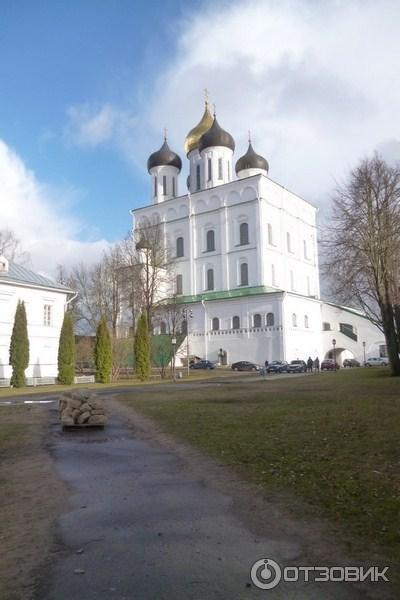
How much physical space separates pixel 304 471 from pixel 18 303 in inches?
1160

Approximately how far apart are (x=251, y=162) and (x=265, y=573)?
64.2 metres

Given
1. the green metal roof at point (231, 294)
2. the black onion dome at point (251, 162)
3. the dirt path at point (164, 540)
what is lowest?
the dirt path at point (164, 540)

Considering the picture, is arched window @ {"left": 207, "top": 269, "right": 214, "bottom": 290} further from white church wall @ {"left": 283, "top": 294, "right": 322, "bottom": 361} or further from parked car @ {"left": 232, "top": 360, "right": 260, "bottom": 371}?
parked car @ {"left": 232, "top": 360, "right": 260, "bottom": 371}

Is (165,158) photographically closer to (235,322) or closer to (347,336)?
(235,322)

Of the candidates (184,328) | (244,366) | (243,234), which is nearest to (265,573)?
(244,366)

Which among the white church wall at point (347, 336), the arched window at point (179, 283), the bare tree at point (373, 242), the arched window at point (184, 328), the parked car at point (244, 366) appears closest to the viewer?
the bare tree at point (373, 242)

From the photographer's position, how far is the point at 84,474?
7738mm

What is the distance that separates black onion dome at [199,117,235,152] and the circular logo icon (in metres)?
65.6

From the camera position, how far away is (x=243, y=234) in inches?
2451

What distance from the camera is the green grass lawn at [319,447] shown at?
18.2 feet

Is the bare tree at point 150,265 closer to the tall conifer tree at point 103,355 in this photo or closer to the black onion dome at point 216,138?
the tall conifer tree at point 103,355

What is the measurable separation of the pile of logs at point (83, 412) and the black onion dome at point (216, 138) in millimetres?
57452

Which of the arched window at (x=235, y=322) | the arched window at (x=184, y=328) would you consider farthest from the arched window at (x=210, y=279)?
the arched window at (x=235, y=322)

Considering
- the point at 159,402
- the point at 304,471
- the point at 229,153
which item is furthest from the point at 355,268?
the point at 229,153
